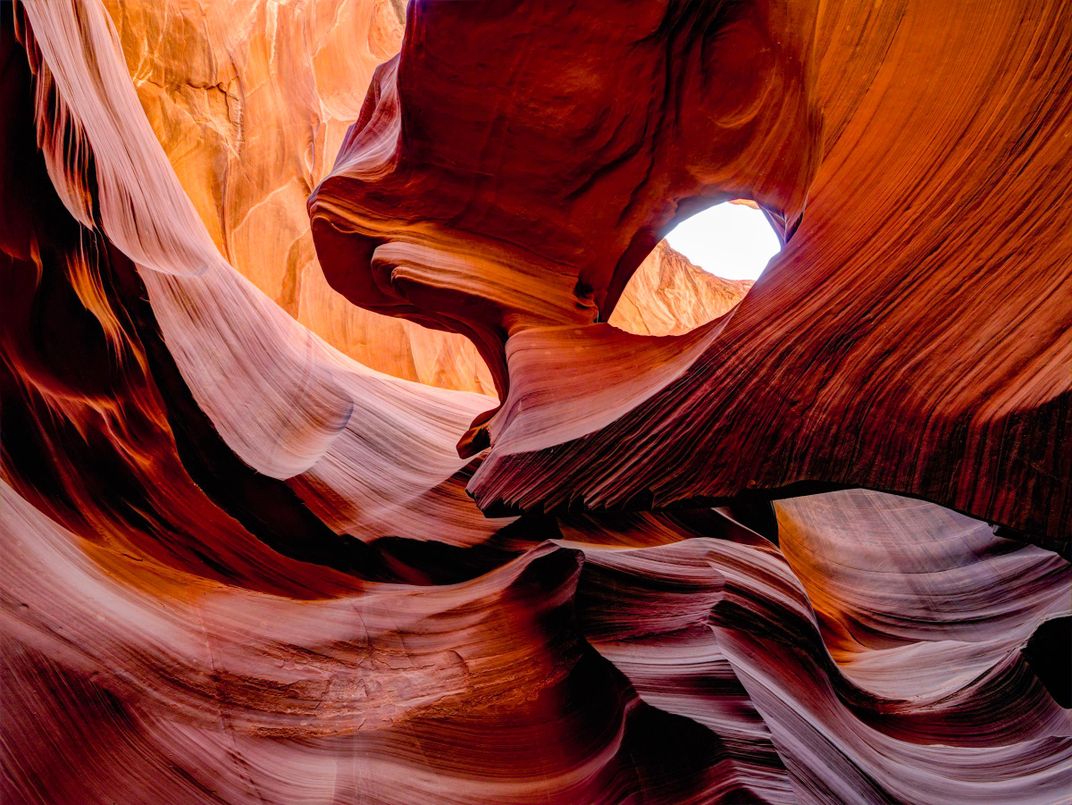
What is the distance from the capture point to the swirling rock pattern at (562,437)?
5.98 feet

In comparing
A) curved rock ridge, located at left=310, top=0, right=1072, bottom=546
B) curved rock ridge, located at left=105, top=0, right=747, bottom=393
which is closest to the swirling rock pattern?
curved rock ridge, located at left=310, top=0, right=1072, bottom=546

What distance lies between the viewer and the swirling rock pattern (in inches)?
71.7

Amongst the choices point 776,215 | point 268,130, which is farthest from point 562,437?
point 268,130

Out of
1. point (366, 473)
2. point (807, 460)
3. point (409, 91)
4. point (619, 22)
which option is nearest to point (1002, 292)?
point (807, 460)

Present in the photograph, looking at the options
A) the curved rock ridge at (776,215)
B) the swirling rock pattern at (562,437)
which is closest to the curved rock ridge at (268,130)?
the swirling rock pattern at (562,437)

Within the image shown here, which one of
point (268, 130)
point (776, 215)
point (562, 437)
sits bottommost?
point (562, 437)

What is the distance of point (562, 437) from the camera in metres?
2.31

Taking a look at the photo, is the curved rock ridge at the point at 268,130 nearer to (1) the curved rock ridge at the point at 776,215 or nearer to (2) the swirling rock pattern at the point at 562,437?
(2) the swirling rock pattern at the point at 562,437

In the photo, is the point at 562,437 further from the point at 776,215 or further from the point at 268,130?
the point at 268,130

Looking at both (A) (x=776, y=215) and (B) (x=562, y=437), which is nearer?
(B) (x=562, y=437)

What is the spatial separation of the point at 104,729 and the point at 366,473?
1657mm

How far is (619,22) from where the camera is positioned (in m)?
2.79

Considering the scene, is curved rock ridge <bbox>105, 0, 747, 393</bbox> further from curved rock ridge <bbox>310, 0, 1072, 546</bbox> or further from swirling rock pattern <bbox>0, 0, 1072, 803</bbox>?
curved rock ridge <bbox>310, 0, 1072, 546</bbox>

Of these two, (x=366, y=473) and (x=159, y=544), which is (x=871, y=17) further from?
(x=159, y=544)
